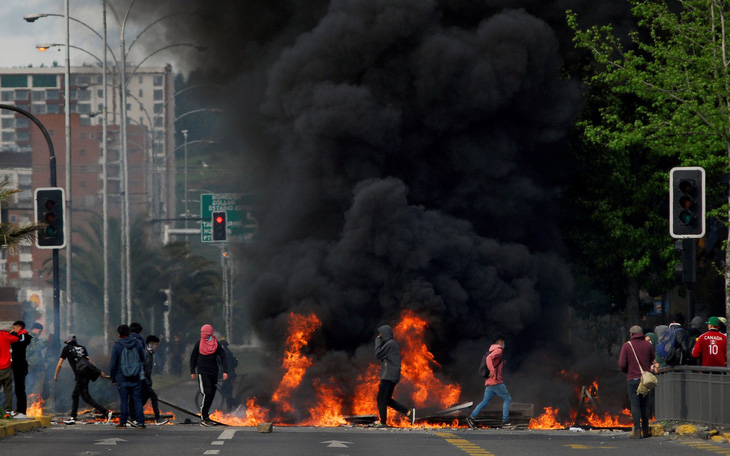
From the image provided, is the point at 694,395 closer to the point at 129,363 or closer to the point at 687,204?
the point at 687,204

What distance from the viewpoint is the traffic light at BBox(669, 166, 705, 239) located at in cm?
1697

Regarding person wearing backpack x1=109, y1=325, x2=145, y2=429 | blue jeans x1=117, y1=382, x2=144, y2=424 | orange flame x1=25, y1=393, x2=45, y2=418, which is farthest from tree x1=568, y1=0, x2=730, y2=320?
orange flame x1=25, y1=393, x2=45, y2=418

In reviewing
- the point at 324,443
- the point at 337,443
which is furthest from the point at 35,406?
the point at 337,443

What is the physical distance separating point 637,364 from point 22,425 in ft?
30.1

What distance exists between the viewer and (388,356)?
20.6 metres

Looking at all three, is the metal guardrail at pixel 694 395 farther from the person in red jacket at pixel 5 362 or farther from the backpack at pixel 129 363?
the person in red jacket at pixel 5 362

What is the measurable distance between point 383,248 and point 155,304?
86.9 feet

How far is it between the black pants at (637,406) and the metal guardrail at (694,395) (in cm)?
84

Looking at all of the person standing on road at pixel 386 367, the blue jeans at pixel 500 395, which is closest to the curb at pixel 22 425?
the person standing on road at pixel 386 367

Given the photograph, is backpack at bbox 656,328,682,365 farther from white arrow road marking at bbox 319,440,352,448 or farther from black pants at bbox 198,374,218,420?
black pants at bbox 198,374,218,420

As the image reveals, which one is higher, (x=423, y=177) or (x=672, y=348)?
(x=423, y=177)

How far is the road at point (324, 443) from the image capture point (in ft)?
45.4

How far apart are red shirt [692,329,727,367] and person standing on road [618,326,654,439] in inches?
53.0

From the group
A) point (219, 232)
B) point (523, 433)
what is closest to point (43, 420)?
point (523, 433)
